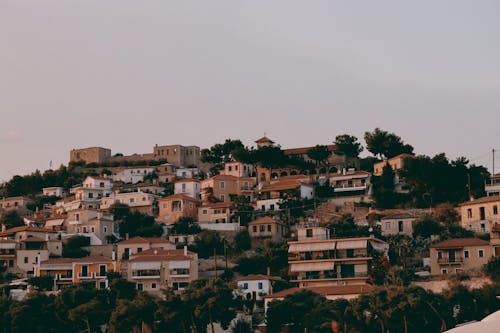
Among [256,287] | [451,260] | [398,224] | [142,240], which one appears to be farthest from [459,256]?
[142,240]

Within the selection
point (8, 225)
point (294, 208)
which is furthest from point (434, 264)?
point (8, 225)

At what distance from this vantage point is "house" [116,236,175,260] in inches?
2825

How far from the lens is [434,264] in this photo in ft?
203

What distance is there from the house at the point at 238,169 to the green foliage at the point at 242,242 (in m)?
20.4

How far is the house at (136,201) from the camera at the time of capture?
86.9 meters

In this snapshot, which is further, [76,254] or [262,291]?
[76,254]

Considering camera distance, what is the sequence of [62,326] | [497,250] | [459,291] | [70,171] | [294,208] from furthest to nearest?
[70,171]
[294,208]
[497,250]
[62,326]
[459,291]

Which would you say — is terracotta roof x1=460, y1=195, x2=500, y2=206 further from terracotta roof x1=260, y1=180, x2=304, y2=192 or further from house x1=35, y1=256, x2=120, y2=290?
house x1=35, y1=256, x2=120, y2=290

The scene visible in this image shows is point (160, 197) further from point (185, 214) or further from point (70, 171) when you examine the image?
point (70, 171)

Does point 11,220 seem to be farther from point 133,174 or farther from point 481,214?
point 481,214

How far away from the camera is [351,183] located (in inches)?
3292

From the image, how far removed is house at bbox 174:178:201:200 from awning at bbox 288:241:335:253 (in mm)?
26186

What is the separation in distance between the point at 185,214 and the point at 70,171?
1166 inches

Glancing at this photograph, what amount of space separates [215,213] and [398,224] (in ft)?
59.1
